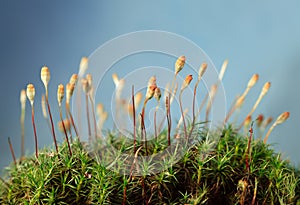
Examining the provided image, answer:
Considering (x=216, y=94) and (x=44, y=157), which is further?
(x=216, y=94)

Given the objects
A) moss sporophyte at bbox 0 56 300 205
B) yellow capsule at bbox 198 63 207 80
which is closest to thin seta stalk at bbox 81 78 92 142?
moss sporophyte at bbox 0 56 300 205

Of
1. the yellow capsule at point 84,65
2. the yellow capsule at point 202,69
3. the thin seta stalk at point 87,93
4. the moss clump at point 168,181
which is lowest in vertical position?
the moss clump at point 168,181

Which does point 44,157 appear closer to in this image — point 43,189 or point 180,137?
point 43,189

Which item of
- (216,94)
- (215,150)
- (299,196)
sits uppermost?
(216,94)

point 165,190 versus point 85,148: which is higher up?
point 85,148

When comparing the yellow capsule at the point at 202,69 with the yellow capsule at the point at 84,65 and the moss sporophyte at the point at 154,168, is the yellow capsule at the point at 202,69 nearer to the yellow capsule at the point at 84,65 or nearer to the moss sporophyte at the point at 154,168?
the moss sporophyte at the point at 154,168

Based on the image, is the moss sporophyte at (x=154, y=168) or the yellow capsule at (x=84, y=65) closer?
the moss sporophyte at (x=154, y=168)

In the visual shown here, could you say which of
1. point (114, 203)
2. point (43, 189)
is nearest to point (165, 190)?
point (114, 203)

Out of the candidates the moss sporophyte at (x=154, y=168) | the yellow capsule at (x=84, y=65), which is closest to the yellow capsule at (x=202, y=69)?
the moss sporophyte at (x=154, y=168)
